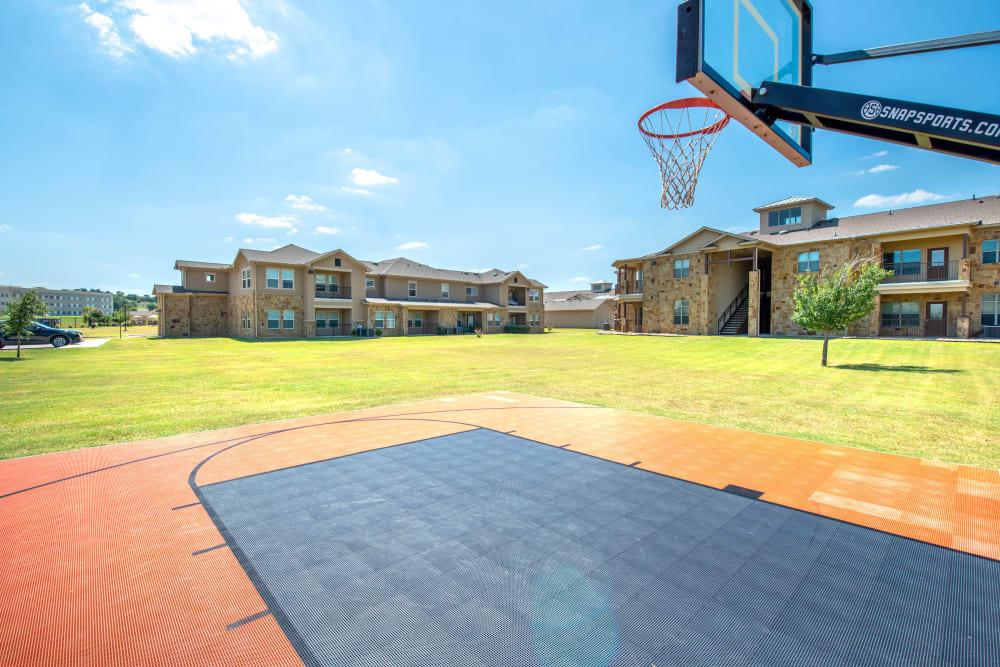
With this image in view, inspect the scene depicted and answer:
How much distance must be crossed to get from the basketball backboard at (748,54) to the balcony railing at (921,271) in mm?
27459

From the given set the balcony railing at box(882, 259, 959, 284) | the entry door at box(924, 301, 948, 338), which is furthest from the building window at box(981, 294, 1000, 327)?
the balcony railing at box(882, 259, 959, 284)

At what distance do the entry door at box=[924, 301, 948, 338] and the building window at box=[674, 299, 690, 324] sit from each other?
1310 cm

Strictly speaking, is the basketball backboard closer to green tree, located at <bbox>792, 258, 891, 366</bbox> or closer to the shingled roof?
green tree, located at <bbox>792, 258, 891, 366</bbox>

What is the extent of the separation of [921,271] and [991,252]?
279cm

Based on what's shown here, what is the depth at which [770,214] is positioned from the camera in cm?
3356

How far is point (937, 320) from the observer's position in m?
24.7

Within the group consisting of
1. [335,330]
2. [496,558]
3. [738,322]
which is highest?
[738,322]

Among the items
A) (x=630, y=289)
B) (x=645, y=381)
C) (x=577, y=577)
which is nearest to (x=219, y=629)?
(x=577, y=577)

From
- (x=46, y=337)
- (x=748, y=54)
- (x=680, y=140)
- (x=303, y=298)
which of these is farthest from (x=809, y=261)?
(x=46, y=337)

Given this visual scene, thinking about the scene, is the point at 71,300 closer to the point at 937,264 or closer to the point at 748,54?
the point at 748,54

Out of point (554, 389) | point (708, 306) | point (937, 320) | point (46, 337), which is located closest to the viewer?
point (554, 389)

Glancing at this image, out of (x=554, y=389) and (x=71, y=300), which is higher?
(x=71, y=300)

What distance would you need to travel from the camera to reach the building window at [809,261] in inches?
1123

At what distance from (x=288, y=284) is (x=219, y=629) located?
114ft
